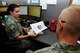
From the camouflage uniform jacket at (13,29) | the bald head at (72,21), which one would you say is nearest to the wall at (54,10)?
the camouflage uniform jacket at (13,29)

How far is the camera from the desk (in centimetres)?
216

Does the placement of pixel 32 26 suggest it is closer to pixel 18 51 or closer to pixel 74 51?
pixel 18 51

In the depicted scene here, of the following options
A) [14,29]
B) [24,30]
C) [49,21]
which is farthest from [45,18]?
[14,29]

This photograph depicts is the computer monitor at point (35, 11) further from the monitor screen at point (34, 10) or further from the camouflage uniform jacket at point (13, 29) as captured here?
the camouflage uniform jacket at point (13, 29)

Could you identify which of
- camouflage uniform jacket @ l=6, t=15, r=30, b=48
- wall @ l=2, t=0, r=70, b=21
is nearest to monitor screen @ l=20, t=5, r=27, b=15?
wall @ l=2, t=0, r=70, b=21

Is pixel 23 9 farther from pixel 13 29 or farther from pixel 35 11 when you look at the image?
pixel 13 29

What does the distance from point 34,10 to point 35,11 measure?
0.03 m

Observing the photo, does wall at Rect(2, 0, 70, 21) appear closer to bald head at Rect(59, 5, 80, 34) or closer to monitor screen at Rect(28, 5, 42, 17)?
monitor screen at Rect(28, 5, 42, 17)

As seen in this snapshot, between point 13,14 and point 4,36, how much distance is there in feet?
1.17

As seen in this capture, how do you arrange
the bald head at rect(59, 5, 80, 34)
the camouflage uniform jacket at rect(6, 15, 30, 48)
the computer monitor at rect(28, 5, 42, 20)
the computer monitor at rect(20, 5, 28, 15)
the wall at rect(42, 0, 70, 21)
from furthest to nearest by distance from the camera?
the computer monitor at rect(20, 5, 28, 15) → the computer monitor at rect(28, 5, 42, 20) → the wall at rect(42, 0, 70, 21) → the camouflage uniform jacket at rect(6, 15, 30, 48) → the bald head at rect(59, 5, 80, 34)

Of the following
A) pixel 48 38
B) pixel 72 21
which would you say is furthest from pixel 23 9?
pixel 72 21

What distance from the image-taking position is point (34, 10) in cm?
308

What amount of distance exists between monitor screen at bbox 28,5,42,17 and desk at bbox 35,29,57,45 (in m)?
0.54

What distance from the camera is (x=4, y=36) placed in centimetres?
241
